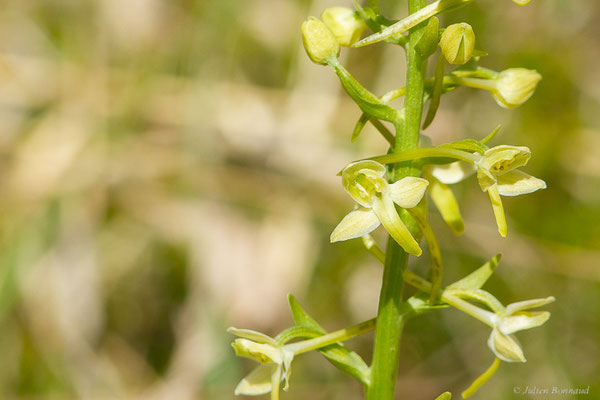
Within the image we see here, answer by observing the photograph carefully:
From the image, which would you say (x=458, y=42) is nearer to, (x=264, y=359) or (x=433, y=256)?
(x=433, y=256)

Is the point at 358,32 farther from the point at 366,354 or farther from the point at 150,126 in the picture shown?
the point at 150,126

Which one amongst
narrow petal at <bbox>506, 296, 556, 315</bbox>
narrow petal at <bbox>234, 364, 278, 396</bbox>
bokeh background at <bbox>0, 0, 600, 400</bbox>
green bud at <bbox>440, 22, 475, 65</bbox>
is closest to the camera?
green bud at <bbox>440, 22, 475, 65</bbox>

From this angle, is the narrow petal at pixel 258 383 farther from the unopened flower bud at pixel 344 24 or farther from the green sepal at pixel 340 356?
the unopened flower bud at pixel 344 24

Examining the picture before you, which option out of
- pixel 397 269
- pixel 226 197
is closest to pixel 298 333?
pixel 397 269

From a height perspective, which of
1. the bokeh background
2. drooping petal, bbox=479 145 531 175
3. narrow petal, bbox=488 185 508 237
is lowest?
the bokeh background

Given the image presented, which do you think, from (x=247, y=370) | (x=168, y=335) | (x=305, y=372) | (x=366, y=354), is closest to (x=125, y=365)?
(x=168, y=335)

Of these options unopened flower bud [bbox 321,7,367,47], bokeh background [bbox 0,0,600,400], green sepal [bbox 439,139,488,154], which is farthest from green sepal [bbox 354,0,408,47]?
bokeh background [bbox 0,0,600,400]

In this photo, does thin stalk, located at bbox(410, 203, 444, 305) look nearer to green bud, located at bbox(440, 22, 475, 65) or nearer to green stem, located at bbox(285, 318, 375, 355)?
green stem, located at bbox(285, 318, 375, 355)
